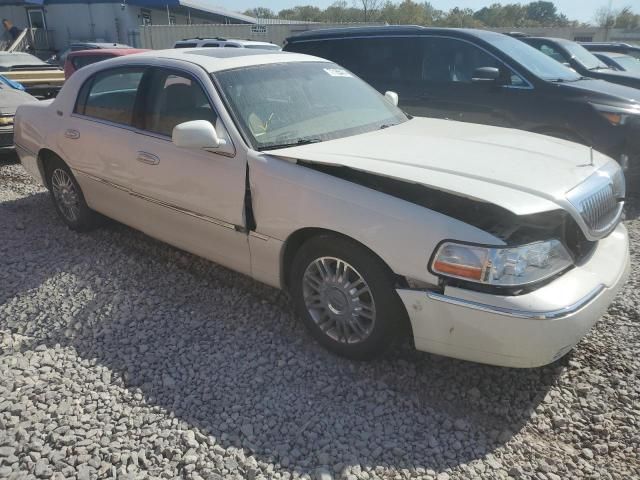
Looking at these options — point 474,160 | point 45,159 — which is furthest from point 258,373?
point 45,159

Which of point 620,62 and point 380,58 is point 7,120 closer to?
point 380,58

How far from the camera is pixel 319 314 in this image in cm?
318

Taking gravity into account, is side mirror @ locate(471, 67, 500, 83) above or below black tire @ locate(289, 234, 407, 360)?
above

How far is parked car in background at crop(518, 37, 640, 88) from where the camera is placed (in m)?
8.68

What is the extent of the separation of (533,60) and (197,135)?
4.97 meters

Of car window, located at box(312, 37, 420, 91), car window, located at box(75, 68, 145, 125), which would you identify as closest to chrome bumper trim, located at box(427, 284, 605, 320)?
car window, located at box(75, 68, 145, 125)

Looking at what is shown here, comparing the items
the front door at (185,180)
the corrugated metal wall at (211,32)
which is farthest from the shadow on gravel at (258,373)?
the corrugated metal wall at (211,32)

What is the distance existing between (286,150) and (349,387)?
141cm

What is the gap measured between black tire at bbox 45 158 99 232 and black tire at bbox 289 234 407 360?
8.31ft

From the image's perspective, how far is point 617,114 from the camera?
18.8 feet

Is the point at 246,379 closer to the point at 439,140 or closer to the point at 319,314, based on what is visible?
the point at 319,314

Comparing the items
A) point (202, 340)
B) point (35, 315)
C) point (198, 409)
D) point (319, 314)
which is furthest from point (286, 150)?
point (35, 315)

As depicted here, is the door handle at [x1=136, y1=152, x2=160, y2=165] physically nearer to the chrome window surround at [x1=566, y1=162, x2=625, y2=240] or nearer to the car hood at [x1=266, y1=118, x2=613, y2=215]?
the car hood at [x1=266, y1=118, x2=613, y2=215]

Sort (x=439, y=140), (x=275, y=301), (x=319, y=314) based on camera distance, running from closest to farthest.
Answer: (x=319, y=314), (x=439, y=140), (x=275, y=301)
